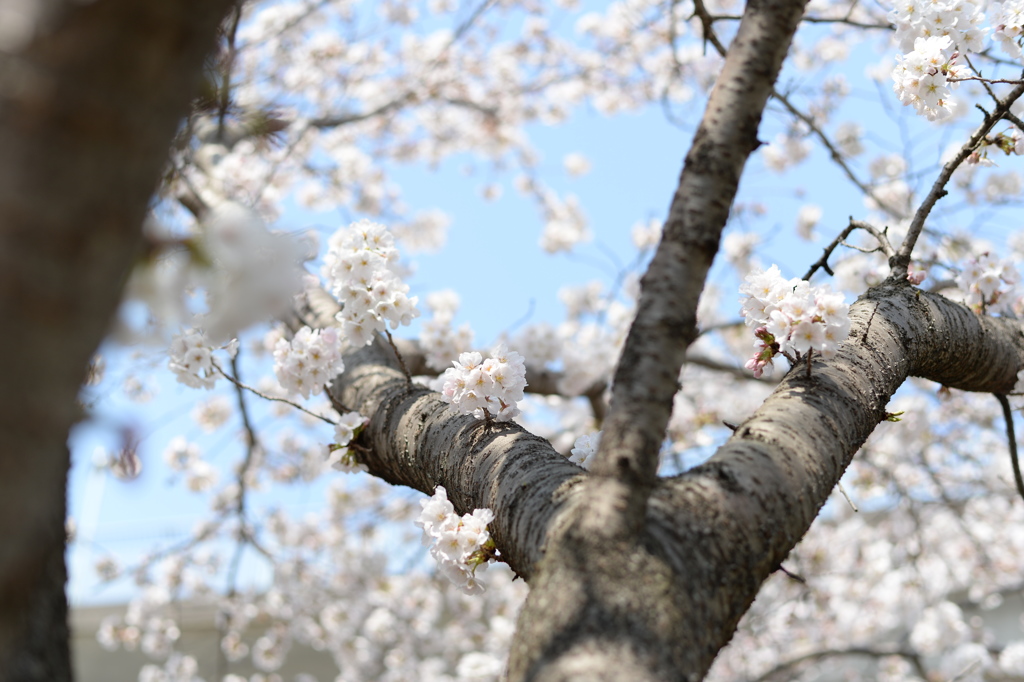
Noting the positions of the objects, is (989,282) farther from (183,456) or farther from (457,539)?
(183,456)

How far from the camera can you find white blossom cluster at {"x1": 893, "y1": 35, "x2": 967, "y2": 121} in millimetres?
1827

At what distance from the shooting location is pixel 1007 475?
611 cm

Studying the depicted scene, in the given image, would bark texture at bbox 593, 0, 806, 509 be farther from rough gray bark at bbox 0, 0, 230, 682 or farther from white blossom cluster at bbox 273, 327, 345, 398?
white blossom cluster at bbox 273, 327, 345, 398

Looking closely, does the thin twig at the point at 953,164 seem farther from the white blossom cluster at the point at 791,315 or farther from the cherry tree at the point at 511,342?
the white blossom cluster at the point at 791,315

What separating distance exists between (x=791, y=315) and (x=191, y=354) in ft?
4.97

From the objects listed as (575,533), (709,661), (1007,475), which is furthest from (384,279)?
(1007,475)

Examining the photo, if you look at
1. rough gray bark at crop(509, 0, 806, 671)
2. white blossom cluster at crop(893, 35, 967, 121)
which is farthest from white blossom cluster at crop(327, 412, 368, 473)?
white blossom cluster at crop(893, 35, 967, 121)

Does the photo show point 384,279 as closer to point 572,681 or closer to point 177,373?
point 177,373

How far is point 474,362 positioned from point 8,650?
1.07 m

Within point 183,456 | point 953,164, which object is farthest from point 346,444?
point 183,456

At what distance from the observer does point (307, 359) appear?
182 centimetres

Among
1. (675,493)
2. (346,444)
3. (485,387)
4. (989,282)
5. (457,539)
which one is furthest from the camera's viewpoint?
(989,282)

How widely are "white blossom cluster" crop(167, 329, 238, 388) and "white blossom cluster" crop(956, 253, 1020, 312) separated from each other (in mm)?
2310

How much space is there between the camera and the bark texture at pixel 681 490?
33.9 inches
